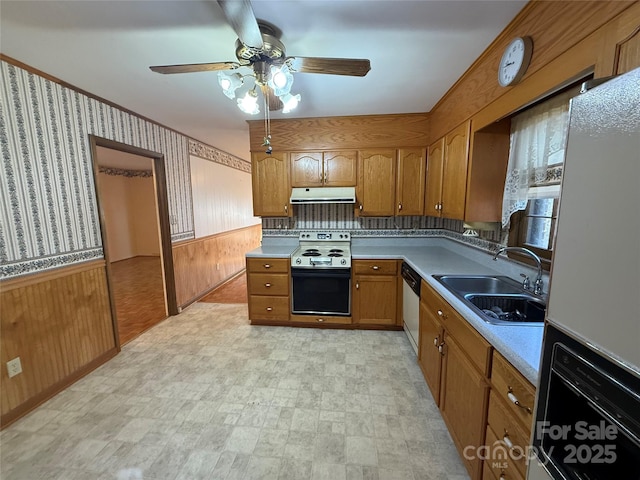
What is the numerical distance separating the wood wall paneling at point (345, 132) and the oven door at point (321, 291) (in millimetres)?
1464

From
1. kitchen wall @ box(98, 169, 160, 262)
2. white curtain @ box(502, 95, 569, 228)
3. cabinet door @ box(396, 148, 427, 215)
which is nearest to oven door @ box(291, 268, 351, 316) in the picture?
cabinet door @ box(396, 148, 427, 215)

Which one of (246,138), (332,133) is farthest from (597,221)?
(246,138)

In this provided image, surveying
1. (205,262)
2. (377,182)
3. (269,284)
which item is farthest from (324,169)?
(205,262)

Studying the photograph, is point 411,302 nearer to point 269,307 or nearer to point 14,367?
point 269,307

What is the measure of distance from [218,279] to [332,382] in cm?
313

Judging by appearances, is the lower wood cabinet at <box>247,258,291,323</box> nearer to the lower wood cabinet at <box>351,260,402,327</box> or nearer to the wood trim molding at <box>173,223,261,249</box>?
the lower wood cabinet at <box>351,260,402,327</box>

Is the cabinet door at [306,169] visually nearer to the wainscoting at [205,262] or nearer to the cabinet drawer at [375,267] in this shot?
the cabinet drawer at [375,267]

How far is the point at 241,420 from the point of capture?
174 centimetres

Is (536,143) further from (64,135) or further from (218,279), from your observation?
(218,279)

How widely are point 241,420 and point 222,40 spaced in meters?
2.47

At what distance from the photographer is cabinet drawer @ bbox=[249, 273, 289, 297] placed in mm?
2941

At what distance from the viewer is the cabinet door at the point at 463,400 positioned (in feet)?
3.92

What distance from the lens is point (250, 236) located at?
606cm

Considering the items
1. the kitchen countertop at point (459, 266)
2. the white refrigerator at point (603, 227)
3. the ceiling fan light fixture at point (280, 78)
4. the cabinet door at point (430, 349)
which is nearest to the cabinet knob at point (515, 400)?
the kitchen countertop at point (459, 266)
